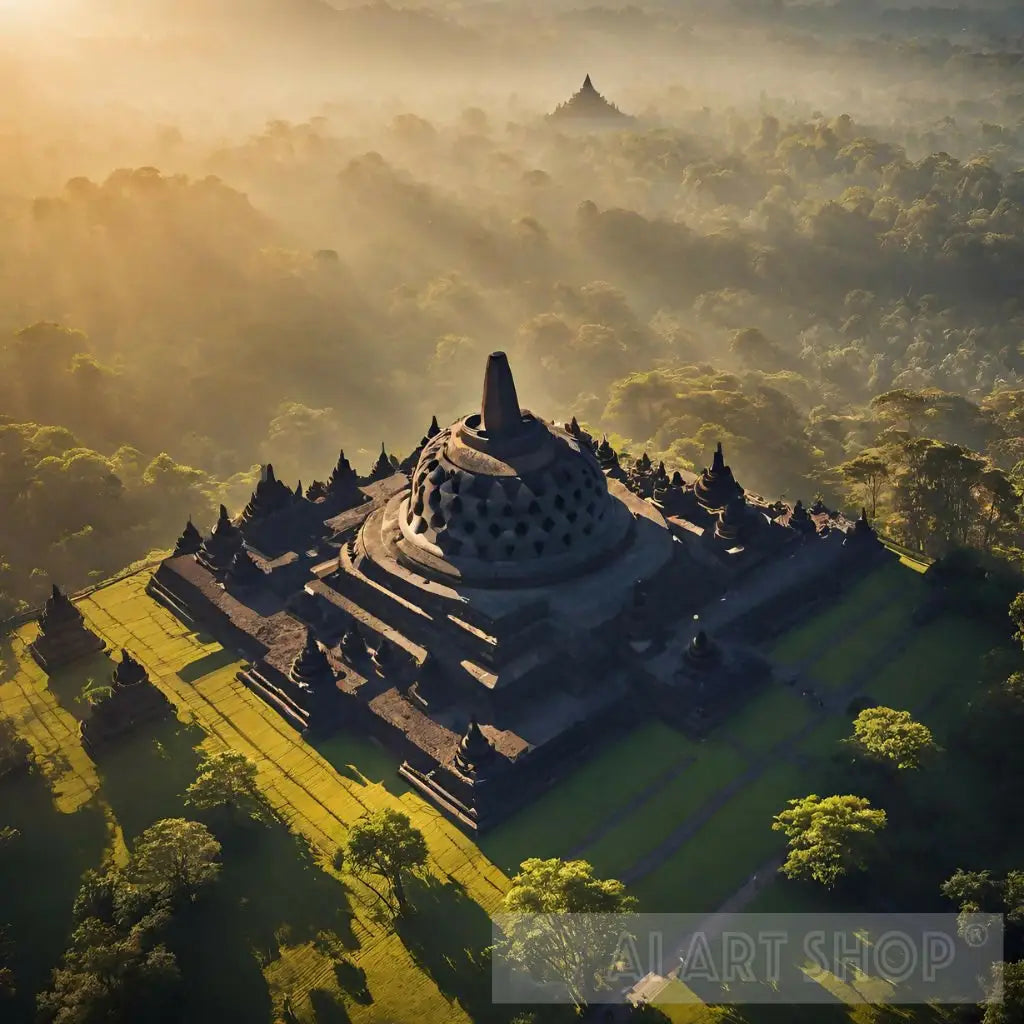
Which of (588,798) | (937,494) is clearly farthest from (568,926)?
(937,494)

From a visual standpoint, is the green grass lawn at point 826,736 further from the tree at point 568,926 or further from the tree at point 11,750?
the tree at point 11,750

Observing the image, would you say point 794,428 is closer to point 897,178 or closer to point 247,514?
point 247,514

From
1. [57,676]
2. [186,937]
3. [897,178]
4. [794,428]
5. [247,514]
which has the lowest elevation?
[186,937]

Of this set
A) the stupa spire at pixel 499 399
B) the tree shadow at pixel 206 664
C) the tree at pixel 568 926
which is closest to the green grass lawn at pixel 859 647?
the tree at pixel 568 926

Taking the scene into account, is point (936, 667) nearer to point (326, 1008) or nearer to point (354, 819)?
point (354, 819)

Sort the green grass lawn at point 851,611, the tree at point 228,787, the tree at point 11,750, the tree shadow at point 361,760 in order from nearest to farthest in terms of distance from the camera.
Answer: the tree at point 228,787 < the tree shadow at point 361,760 < the tree at point 11,750 < the green grass lawn at point 851,611

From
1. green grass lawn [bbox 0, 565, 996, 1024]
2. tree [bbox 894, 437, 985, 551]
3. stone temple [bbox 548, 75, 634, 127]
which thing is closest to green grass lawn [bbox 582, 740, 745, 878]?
green grass lawn [bbox 0, 565, 996, 1024]

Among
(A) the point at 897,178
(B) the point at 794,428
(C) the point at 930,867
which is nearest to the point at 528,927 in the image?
(C) the point at 930,867
